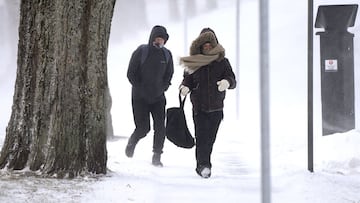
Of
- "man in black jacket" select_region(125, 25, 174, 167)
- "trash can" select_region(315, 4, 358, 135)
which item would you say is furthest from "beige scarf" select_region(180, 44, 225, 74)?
"trash can" select_region(315, 4, 358, 135)

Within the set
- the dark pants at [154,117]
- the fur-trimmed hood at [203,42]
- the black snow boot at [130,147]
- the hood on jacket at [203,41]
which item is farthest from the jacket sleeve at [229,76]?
the black snow boot at [130,147]

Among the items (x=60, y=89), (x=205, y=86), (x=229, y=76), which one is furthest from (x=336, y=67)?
(x=60, y=89)

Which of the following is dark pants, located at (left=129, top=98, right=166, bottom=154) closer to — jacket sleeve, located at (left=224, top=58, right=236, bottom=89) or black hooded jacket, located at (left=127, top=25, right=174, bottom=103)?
black hooded jacket, located at (left=127, top=25, right=174, bottom=103)

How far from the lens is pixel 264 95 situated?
3639 millimetres

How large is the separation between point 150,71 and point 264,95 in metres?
4.28

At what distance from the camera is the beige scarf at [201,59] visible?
6.89 m

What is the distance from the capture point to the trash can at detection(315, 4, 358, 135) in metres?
9.41

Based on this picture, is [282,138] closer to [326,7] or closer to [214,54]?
[326,7]

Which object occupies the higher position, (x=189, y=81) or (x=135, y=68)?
(x=135, y=68)

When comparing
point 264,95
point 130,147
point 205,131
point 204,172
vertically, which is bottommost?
point 204,172

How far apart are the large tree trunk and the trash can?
4292mm

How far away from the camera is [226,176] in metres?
7.27

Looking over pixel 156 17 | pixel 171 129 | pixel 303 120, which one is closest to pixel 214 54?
pixel 171 129

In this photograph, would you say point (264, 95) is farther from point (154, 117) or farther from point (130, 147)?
point (130, 147)
